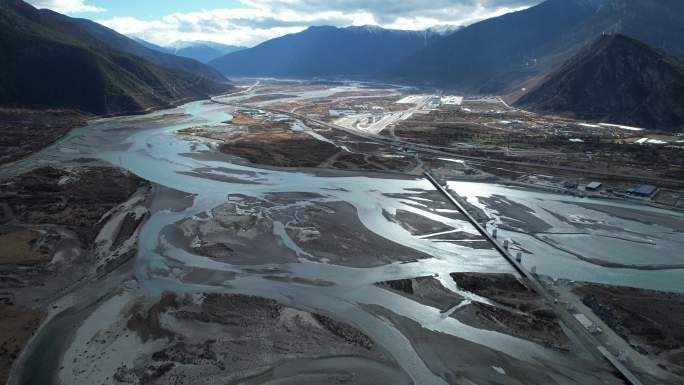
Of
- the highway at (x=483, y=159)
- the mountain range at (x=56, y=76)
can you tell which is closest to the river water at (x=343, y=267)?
the highway at (x=483, y=159)

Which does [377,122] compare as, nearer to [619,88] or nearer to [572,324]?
[619,88]

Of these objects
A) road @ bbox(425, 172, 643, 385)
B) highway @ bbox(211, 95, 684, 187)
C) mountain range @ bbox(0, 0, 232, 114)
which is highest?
mountain range @ bbox(0, 0, 232, 114)

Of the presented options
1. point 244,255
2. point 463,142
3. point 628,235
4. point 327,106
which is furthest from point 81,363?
point 327,106

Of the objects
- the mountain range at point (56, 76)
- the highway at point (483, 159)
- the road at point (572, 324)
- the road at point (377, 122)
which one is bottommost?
the road at point (572, 324)

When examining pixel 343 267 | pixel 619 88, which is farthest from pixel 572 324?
pixel 619 88

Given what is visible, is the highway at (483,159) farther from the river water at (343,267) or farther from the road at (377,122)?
the river water at (343,267)

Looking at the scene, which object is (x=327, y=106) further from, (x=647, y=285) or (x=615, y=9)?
(x=615, y=9)

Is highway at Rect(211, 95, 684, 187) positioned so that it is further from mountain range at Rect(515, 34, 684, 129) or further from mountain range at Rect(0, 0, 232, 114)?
mountain range at Rect(0, 0, 232, 114)

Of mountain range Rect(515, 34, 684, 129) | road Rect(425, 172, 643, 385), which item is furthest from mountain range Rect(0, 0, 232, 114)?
mountain range Rect(515, 34, 684, 129)
